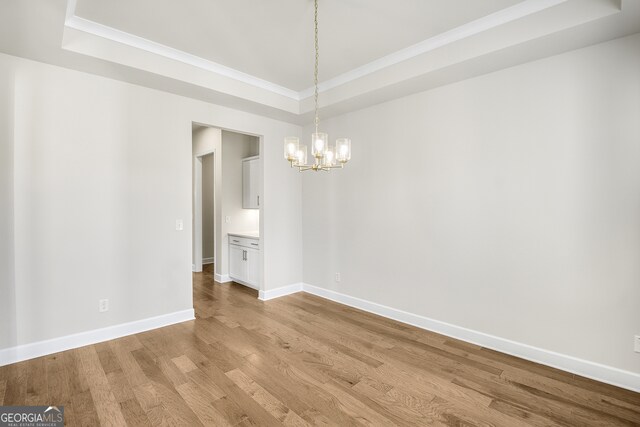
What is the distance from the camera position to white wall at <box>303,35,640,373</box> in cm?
238

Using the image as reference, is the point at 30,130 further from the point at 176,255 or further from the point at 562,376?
the point at 562,376

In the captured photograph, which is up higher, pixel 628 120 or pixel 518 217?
pixel 628 120

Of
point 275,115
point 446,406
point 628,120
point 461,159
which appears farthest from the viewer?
point 275,115

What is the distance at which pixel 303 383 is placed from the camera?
2.42 metres

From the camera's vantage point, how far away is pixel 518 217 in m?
2.83

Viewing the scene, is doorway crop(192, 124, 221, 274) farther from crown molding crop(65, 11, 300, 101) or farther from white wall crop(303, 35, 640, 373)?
white wall crop(303, 35, 640, 373)

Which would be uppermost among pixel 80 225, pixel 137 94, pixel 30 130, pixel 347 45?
pixel 347 45

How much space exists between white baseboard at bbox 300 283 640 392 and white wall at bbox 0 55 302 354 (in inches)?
98.7

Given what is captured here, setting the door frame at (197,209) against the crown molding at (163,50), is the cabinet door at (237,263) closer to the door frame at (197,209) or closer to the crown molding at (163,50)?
the door frame at (197,209)

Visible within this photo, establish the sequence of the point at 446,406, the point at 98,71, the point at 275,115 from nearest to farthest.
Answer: the point at 446,406, the point at 98,71, the point at 275,115

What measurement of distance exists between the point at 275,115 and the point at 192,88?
127 cm

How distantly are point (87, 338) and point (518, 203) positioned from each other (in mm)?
4323

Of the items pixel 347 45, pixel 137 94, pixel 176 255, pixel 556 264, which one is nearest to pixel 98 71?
pixel 137 94

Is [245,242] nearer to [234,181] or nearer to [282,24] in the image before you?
[234,181]
